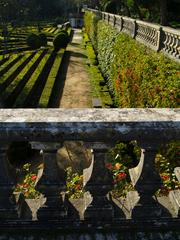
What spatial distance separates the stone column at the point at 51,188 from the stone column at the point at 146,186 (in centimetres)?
58

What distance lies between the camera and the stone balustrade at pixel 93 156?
7.36ft

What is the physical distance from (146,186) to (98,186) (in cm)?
38

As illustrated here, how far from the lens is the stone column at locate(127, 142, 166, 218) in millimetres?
2449

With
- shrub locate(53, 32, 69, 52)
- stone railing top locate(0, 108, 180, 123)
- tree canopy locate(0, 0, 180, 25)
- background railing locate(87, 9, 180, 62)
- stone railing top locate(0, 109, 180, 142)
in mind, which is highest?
tree canopy locate(0, 0, 180, 25)

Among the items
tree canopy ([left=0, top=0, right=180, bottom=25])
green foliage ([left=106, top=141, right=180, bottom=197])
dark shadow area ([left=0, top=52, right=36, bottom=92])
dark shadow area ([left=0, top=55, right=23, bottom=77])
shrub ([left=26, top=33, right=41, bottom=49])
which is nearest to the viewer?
green foliage ([left=106, top=141, right=180, bottom=197])

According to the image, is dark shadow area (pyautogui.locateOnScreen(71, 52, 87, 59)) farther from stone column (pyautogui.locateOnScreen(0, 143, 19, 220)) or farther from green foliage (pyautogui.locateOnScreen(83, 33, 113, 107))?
stone column (pyautogui.locateOnScreen(0, 143, 19, 220))

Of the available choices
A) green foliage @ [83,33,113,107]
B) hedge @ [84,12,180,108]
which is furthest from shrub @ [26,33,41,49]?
hedge @ [84,12,180,108]

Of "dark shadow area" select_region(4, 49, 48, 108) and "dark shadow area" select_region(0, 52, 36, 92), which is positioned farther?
"dark shadow area" select_region(0, 52, 36, 92)


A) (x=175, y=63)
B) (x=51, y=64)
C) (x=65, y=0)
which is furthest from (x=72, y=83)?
(x=65, y=0)

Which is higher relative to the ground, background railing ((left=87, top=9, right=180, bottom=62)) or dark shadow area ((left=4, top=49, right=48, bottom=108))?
background railing ((left=87, top=9, right=180, bottom=62))

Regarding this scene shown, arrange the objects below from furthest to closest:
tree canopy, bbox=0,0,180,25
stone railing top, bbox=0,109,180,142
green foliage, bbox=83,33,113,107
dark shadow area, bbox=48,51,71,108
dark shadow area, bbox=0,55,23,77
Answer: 1. tree canopy, bbox=0,0,180,25
2. dark shadow area, bbox=0,55,23,77
3. dark shadow area, bbox=48,51,71,108
4. green foliage, bbox=83,33,113,107
5. stone railing top, bbox=0,109,180,142

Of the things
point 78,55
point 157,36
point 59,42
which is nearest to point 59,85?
point 78,55

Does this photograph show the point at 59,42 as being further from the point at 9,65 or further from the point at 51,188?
the point at 51,188

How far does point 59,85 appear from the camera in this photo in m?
23.0
